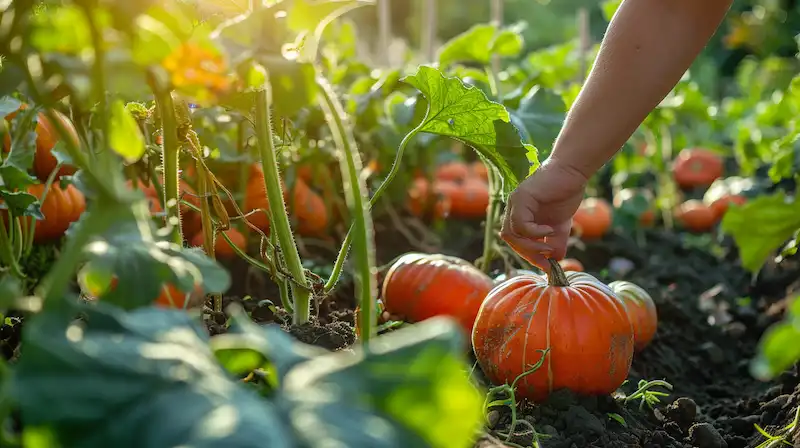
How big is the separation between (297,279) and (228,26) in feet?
2.51

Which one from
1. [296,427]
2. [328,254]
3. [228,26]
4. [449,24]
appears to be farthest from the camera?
[449,24]

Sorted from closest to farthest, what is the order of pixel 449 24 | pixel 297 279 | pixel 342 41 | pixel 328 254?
pixel 297 279
pixel 328 254
pixel 342 41
pixel 449 24

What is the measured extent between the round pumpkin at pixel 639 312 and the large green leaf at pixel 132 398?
1.84 meters

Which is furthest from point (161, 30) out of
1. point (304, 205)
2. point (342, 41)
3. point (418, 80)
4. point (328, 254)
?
point (342, 41)

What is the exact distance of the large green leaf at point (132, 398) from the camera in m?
0.73

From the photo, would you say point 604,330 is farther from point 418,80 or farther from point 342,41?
point 342,41

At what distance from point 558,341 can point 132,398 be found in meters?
1.35

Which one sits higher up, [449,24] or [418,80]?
[418,80]

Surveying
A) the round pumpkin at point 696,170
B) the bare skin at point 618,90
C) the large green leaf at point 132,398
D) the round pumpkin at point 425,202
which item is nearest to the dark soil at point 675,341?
the round pumpkin at point 425,202

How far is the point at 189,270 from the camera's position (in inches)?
39.9

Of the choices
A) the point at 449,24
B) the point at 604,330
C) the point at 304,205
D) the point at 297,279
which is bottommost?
the point at 449,24

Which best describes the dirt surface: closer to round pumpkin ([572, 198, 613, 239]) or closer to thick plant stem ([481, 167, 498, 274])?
round pumpkin ([572, 198, 613, 239])

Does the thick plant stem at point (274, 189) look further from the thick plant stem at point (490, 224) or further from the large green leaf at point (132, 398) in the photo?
the thick plant stem at point (490, 224)

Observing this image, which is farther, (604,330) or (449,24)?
(449,24)
